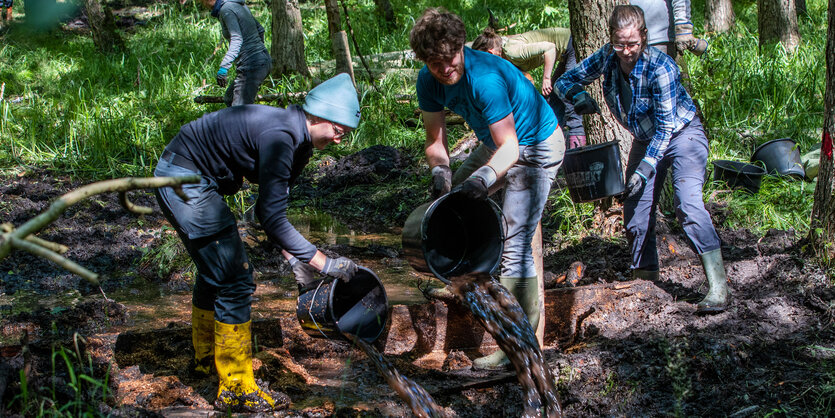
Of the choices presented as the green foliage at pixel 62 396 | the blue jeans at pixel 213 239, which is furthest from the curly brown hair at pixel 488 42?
the green foliage at pixel 62 396

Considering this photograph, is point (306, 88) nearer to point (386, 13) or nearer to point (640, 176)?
point (386, 13)

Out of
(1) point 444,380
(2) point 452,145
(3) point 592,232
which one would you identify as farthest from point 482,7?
(1) point 444,380

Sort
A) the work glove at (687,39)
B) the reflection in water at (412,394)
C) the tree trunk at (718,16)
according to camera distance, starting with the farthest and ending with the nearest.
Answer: the tree trunk at (718,16) → the work glove at (687,39) → the reflection in water at (412,394)

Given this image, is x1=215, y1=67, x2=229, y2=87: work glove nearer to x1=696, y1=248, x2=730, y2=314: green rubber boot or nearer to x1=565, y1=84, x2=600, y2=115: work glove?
x1=565, y1=84, x2=600, y2=115: work glove

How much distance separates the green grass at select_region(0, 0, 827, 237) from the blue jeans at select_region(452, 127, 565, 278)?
2275mm

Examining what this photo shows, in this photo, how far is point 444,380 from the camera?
3490mm

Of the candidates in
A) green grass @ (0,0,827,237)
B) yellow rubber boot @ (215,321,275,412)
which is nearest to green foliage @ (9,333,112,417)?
yellow rubber boot @ (215,321,275,412)

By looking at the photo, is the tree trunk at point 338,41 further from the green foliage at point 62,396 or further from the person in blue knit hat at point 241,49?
the green foliage at point 62,396

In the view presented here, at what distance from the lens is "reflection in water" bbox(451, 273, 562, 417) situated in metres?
3.00

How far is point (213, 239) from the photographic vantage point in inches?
119

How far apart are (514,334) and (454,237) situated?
809 millimetres

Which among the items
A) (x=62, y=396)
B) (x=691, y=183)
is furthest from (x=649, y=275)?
(x=62, y=396)

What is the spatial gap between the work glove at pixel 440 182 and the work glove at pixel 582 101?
41.0 inches

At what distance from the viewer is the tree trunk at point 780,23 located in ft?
30.2
